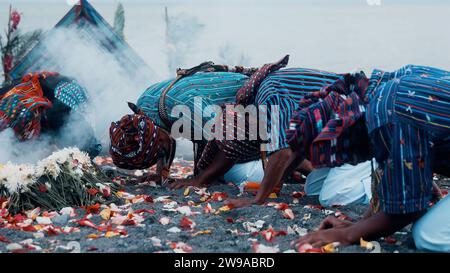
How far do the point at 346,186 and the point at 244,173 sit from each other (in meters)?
1.31

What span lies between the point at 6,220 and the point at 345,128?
241 cm

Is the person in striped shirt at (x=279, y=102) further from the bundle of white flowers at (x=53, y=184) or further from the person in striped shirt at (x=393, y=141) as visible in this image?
the bundle of white flowers at (x=53, y=184)

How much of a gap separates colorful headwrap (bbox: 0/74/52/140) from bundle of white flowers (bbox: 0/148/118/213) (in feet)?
2.65

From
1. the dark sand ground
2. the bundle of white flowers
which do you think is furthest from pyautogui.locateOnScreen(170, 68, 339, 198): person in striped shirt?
the bundle of white flowers

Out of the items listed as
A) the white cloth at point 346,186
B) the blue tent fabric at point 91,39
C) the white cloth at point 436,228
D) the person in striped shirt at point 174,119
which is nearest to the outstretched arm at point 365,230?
the white cloth at point 436,228

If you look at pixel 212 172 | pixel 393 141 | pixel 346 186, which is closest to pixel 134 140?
pixel 212 172

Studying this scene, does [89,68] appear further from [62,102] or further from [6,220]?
[6,220]

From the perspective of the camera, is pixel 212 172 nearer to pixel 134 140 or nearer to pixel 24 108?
pixel 134 140

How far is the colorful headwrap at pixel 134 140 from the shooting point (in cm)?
491

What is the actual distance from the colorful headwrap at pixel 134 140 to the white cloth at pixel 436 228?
256 cm

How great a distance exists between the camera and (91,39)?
25.4 ft

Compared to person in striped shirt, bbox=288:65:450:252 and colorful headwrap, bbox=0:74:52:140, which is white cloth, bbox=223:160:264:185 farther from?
person in striped shirt, bbox=288:65:450:252

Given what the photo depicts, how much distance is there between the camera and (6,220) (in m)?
3.90
